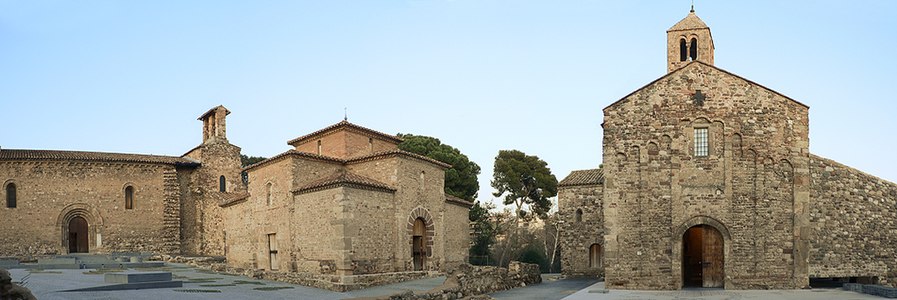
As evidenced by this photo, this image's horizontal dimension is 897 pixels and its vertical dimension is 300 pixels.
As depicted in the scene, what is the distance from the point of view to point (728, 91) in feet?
78.9

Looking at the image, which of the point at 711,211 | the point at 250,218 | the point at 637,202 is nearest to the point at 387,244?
the point at 250,218

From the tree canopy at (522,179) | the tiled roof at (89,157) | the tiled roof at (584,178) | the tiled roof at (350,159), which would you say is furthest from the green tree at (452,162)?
the tiled roof at (350,159)

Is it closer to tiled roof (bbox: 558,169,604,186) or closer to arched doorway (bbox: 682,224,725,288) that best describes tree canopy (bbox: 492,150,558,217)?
tiled roof (bbox: 558,169,604,186)

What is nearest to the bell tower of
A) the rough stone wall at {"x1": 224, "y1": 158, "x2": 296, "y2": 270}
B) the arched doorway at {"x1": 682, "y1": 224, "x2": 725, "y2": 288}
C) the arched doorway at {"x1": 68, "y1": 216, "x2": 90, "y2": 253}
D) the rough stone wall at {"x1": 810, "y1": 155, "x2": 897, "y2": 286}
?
the rough stone wall at {"x1": 810, "y1": 155, "x2": 897, "y2": 286}

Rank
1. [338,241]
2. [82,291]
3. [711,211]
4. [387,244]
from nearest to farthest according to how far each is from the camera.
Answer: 1. [82,291]
2. [711,211]
3. [338,241]
4. [387,244]

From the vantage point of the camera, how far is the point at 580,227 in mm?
35281

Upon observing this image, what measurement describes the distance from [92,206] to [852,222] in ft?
119

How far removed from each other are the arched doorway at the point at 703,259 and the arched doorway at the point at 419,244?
10.5 metres

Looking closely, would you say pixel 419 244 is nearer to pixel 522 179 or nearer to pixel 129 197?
pixel 129 197

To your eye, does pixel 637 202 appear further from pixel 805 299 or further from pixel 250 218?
pixel 250 218

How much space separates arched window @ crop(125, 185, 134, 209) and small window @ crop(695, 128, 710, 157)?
30962 millimetres

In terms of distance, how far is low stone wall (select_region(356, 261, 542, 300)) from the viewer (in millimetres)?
20925

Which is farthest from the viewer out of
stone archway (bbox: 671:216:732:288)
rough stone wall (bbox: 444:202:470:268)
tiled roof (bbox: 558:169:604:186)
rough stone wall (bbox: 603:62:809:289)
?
tiled roof (bbox: 558:169:604:186)

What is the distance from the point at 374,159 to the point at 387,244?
3.66 meters
